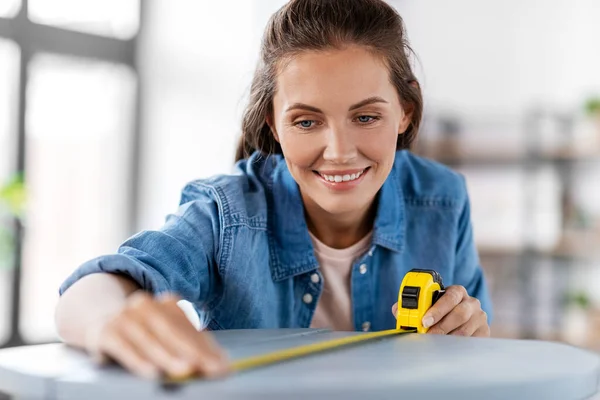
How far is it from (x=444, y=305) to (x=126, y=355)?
0.61 metres

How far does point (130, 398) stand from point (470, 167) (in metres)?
4.03

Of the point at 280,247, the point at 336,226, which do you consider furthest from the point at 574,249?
the point at 280,247

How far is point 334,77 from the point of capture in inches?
52.1

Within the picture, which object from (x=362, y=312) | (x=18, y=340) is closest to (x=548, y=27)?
(x=18, y=340)

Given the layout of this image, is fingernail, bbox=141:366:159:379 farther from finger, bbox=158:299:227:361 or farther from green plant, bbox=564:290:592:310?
green plant, bbox=564:290:592:310

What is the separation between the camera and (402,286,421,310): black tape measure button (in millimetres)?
1259

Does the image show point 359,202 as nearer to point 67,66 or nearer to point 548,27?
point 67,66

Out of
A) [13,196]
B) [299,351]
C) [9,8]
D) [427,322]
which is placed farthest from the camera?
[9,8]

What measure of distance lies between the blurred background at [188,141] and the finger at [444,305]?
285cm

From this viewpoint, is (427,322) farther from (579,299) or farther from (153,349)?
(579,299)

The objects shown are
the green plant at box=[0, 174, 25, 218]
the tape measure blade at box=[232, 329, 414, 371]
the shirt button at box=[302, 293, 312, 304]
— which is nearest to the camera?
the tape measure blade at box=[232, 329, 414, 371]

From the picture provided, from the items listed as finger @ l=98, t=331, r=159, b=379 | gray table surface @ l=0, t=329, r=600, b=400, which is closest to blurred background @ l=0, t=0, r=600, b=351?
gray table surface @ l=0, t=329, r=600, b=400

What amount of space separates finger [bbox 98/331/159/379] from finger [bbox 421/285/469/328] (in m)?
0.56

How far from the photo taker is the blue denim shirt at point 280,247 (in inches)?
53.7
